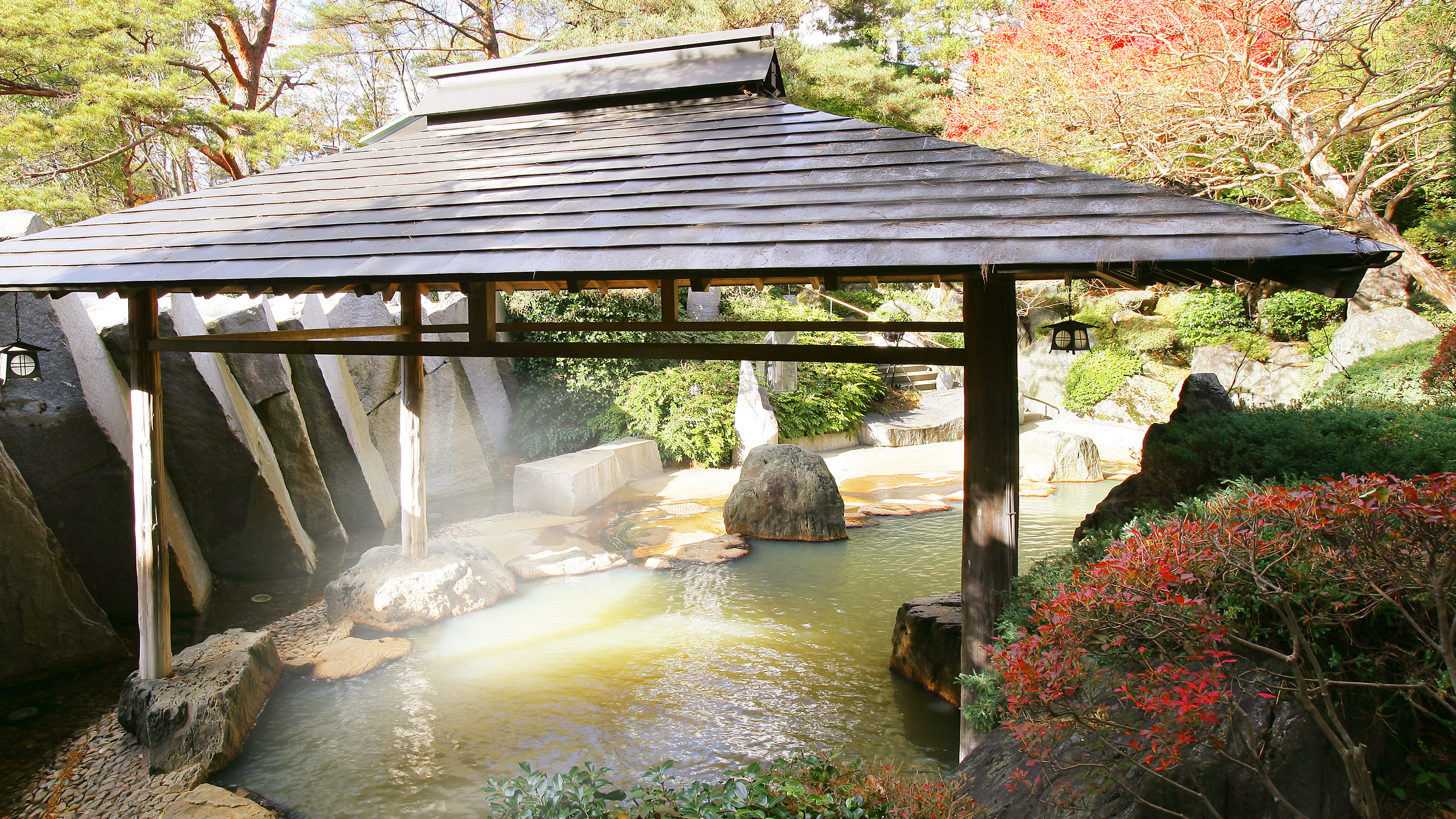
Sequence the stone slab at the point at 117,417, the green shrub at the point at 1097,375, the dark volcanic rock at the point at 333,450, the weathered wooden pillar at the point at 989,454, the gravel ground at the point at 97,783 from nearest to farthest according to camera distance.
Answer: the weathered wooden pillar at the point at 989,454 < the gravel ground at the point at 97,783 < the stone slab at the point at 117,417 < the dark volcanic rock at the point at 333,450 < the green shrub at the point at 1097,375

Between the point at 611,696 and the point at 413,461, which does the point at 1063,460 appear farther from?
the point at 413,461

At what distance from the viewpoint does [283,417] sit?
7629 millimetres

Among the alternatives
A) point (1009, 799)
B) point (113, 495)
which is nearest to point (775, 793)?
point (1009, 799)

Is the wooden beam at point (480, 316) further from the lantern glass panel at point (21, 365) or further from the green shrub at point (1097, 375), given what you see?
the green shrub at point (1097, 375)

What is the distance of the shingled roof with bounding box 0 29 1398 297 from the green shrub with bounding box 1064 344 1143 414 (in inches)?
488

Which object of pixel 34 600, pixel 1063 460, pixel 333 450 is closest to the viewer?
pixel 34 600

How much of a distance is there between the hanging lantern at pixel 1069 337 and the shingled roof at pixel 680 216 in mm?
1103

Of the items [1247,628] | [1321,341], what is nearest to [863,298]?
[1321,341]

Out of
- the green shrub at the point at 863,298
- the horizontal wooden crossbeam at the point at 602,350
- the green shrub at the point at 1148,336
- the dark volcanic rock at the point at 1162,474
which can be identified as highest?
the green shrub at the point at 863,298

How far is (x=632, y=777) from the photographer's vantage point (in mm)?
3896

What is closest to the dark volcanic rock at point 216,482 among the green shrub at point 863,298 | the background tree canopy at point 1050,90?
the background tree canopy at point 1050,90

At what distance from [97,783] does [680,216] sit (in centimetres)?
443

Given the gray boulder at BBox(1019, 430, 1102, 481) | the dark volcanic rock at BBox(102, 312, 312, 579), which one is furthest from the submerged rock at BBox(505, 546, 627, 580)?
the gray boulder at BBox(1019, 430, 1102, 481)

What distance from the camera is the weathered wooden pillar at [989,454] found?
3.21 m
